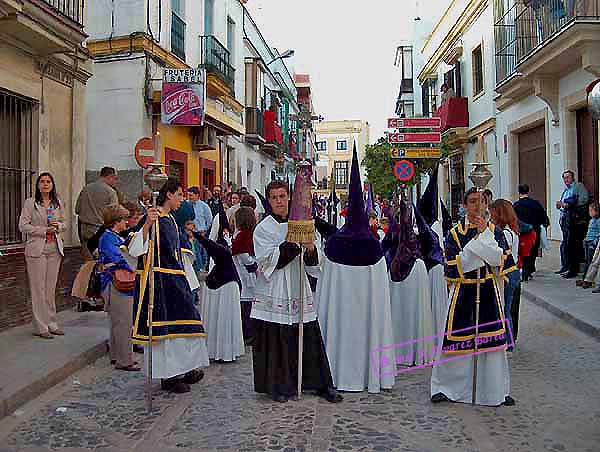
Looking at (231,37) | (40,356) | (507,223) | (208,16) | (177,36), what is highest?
(231,37)

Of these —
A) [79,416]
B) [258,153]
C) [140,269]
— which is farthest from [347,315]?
[258,153]

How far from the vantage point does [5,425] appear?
16.8 ft

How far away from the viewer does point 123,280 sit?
664 cm

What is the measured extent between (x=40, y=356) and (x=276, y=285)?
2871mm

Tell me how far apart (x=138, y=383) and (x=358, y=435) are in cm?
246

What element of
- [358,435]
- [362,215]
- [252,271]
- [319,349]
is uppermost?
[362,215]

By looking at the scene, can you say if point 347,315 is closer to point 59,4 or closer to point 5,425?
point 5,425

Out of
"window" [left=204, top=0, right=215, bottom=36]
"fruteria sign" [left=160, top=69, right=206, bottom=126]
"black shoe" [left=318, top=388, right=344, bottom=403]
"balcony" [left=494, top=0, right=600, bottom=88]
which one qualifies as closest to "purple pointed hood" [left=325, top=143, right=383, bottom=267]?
"black shoe" [left=318, top=388, right=344, bottom=403]

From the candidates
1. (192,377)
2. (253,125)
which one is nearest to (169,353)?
(192,377)

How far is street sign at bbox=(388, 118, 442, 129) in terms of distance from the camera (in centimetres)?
1817

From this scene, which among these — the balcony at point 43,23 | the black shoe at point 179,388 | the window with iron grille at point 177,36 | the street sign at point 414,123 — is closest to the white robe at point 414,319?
the black shoe at point 179,388

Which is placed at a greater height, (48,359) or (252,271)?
(252,271)

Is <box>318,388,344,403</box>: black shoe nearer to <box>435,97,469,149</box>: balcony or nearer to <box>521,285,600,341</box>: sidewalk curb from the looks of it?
<box>521,285,600,341</box>: sidewalk curb

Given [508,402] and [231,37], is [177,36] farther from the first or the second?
[508,402]
